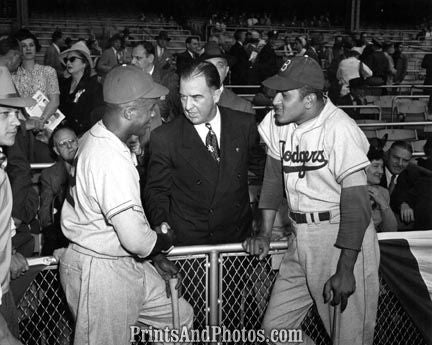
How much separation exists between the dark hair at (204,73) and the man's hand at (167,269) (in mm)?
1082

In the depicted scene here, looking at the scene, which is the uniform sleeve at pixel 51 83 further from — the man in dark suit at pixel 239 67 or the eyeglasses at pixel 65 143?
the man in dark suit at pixel 239 67

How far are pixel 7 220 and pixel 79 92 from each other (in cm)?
418

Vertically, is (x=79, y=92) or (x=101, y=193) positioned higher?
(x=79, y=92)

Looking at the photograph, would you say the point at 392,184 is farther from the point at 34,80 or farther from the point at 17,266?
the point at 17,266

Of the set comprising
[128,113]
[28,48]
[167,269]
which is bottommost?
[167,269]

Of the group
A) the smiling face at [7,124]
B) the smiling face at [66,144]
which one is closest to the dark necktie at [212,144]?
the smiling face at [7,124]

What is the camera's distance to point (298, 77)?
12.6 ft

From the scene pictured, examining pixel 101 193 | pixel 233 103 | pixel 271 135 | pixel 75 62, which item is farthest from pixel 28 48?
pixel 101 193

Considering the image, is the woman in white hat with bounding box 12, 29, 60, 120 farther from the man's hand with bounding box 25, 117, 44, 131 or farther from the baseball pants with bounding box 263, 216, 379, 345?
the baseball pants with bounding box 263, 216, 379, 345

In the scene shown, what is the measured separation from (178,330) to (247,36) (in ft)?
49.8

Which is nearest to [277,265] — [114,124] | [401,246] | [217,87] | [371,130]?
[401,246]

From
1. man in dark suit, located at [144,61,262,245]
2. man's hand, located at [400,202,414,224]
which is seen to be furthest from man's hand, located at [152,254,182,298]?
man's hand, located at [400,202,414,224]

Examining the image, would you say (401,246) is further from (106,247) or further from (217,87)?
(106,247)

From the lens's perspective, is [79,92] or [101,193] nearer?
[101,193]
